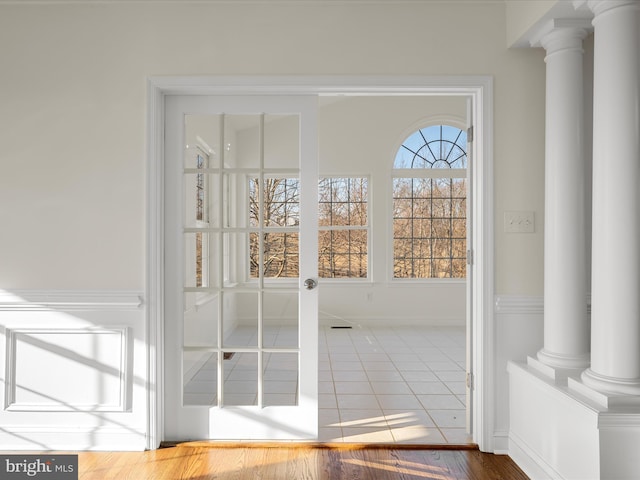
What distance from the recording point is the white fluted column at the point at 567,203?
2344mm

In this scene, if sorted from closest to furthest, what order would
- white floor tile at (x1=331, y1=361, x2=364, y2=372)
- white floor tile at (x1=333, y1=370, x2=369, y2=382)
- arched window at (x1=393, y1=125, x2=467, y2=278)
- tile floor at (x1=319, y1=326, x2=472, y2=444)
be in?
tile floor at (x1=319, y1=326, x2=472, y2=444), white floor tile at (x1=333, y1=370, x2=369, y2=382), white floor tile at (x1=331, y1=361, x2=364, y2=372), arched window at (x1=393, y1=125, x2=467, y2=278)

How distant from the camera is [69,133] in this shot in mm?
2645

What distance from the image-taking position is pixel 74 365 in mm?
2643

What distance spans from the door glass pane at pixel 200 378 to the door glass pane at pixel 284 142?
1.18 meters

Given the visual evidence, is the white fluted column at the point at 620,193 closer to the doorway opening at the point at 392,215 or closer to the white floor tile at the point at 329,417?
the white floor tile at the point at 329,417

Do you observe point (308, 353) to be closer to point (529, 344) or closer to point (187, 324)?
point (187, 324)

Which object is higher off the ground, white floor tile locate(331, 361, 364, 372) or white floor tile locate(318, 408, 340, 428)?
white floor tile locate(318, 408, 340, 428)

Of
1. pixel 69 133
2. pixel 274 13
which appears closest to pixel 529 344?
pixel 274 13

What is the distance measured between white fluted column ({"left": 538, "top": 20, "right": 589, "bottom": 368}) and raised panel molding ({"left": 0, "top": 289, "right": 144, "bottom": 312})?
2.21 metres

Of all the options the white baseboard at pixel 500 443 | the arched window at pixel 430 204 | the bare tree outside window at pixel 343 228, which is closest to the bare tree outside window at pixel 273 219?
the white baseboard at pixel 500 443

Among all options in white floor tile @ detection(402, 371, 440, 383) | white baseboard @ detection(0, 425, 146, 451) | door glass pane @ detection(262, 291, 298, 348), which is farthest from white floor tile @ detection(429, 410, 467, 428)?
white baseboard @ detection(0, 425, 146, 451)

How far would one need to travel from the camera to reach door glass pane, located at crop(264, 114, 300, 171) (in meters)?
2.74

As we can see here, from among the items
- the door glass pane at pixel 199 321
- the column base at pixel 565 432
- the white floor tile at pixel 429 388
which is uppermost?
the door glass pane at pixel 199 321

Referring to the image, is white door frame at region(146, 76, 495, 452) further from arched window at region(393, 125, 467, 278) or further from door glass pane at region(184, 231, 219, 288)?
arched window at region(393, 125, 467, 278)
